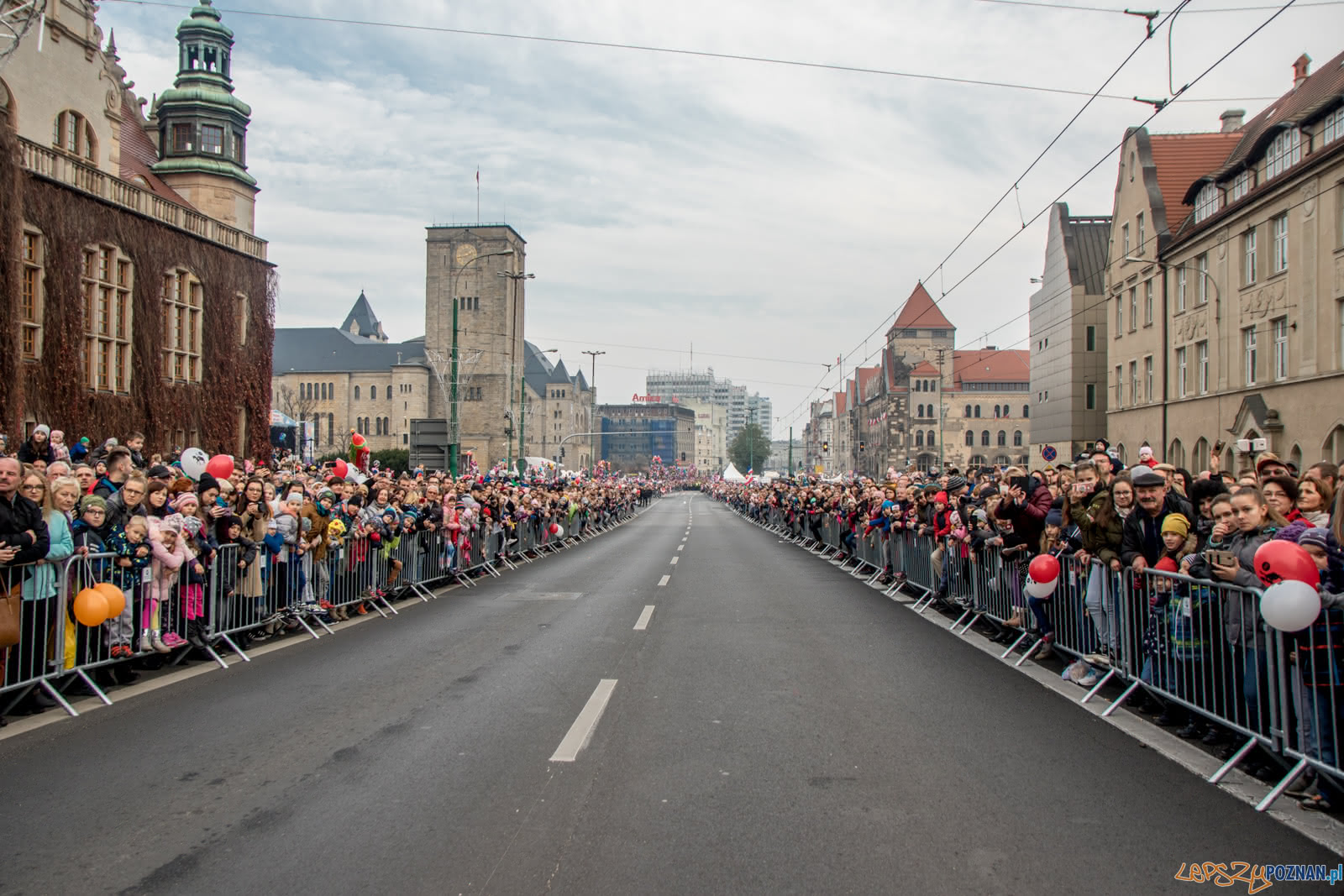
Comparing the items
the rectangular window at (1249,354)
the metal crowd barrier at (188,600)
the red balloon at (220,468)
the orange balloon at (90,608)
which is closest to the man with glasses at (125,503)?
the metal crowd barrier at (188,600)

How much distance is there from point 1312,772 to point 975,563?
6.58 meters

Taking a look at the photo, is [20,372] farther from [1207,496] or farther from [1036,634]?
[1207,496]

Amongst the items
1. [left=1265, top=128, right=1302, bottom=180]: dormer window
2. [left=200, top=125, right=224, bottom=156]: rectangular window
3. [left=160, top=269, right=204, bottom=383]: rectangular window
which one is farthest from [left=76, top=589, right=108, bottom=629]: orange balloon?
[left=200, top=125, right=224, bottom=156]: rectangular window

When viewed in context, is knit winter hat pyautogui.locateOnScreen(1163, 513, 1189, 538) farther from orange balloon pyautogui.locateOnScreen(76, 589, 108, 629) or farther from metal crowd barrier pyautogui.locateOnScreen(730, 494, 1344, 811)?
orange balloon pyautogui.locateOnScreen(76, 589, 108, 629)

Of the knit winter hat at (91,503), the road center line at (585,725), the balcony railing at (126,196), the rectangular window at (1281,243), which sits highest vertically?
the balcony railing at (126,196)

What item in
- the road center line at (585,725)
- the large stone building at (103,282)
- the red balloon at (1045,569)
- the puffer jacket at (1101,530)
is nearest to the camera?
the road center line at (585,725)

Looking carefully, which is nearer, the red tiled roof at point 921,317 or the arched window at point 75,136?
the arched window at point 75,136

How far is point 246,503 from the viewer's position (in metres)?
10.8

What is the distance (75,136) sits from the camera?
28688 millimetres

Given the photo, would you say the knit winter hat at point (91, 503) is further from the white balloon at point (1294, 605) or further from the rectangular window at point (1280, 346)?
the rectangular window at point (1280, 346)

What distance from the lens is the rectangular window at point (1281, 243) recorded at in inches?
1088

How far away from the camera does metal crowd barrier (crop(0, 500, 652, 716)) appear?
24.8 feet

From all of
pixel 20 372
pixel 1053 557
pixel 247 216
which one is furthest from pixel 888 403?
pixel 1053 557

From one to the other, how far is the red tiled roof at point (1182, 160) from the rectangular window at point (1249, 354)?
363 inches
